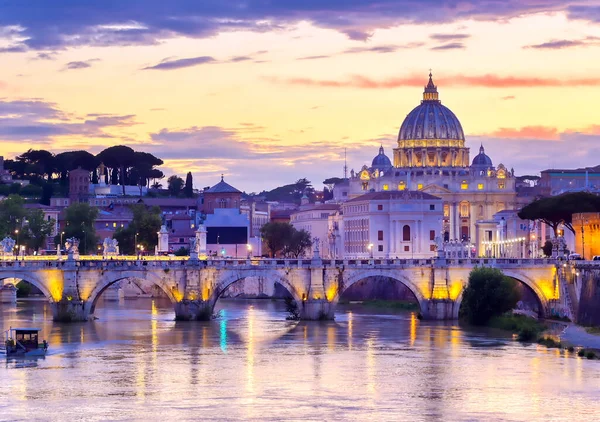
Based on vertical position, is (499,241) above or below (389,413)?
above

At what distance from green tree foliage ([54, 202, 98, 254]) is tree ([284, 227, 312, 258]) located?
1999 centimetres

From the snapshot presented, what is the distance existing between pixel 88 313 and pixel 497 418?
133 ft

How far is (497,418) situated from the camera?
5578 cm

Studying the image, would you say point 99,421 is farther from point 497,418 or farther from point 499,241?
point 499,241

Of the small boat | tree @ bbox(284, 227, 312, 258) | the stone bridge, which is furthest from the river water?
tree @ bbox(284, 227, 312, 258)

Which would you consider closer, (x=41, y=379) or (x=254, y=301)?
(x=41, y=379)

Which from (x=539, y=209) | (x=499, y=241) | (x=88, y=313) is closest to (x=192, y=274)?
(x=88, y=313)

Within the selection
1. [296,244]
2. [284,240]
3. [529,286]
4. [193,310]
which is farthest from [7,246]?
[296,244]

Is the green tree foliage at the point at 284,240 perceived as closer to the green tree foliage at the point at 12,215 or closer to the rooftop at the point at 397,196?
the rooftop at the point at 397,196

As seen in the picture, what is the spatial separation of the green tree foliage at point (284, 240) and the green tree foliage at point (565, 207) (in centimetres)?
4781

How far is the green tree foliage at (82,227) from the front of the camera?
470ft

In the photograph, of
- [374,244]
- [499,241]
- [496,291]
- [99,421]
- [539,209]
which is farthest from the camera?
[374,244]

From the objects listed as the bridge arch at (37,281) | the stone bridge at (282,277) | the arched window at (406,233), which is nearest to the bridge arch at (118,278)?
the stone bridge at (282,277)

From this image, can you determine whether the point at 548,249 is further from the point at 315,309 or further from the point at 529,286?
the point at 315,309
